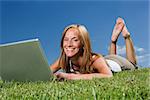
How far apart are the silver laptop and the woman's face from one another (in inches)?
29.3

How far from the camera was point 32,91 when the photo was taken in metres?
2.78

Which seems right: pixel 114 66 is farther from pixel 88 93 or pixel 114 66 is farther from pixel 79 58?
pixel 88 93

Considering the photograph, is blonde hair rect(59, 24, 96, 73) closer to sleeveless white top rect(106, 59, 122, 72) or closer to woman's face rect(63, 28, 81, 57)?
woman's face rect(63, 28, 81, 57)

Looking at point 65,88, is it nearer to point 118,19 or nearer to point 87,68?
point 87,68

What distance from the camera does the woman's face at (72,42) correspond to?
4.14 metres

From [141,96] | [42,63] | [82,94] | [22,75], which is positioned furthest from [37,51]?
[141,96]

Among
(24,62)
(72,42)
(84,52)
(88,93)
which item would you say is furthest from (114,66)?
A: (88,93)

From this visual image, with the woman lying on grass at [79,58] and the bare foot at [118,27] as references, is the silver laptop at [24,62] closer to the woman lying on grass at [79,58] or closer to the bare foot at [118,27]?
the woman lying on grass at [79,58]

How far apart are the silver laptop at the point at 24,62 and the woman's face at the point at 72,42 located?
744 millimetres

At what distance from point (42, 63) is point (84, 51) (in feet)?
3.32

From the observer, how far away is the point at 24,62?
330cm

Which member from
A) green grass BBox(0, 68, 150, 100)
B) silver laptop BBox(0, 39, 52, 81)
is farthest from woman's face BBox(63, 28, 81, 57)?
green grass BBox(0, 68, 150, 100)

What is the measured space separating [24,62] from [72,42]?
974mm

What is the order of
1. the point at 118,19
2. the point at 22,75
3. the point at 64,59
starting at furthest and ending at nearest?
the point at 118,19, the point at 64,59, the point at 22,75
